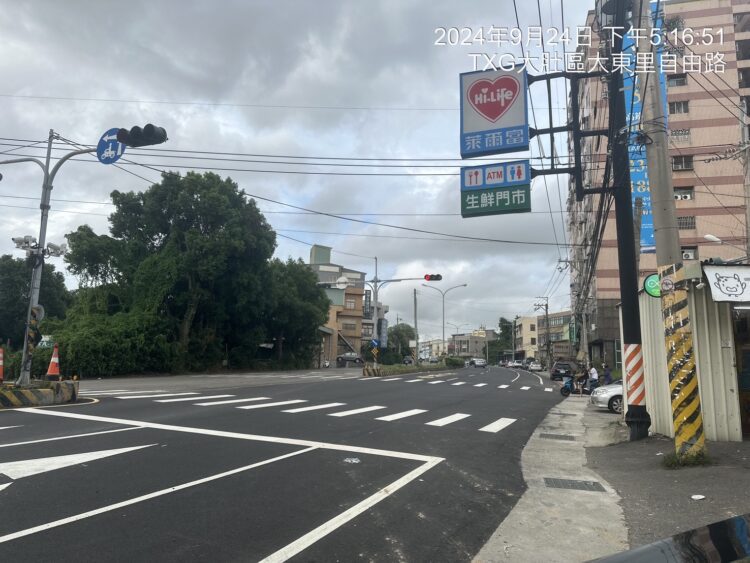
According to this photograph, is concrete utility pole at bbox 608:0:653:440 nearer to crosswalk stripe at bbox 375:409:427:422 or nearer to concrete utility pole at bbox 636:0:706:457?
concrete utility pole at bbox 636:0:706:457

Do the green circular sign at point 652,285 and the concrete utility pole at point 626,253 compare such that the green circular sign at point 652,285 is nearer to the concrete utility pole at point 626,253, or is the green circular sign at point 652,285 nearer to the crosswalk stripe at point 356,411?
the concrete utility pole at point 626,253

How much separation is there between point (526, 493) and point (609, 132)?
25.8ft

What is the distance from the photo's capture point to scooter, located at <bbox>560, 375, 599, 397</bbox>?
87.6 feet

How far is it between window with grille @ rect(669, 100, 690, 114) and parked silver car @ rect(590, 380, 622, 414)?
35.1 meters

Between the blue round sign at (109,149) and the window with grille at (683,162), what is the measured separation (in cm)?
4249

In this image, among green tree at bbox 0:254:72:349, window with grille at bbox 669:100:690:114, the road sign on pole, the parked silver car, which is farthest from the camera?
green tree at bbox 0:254:72:349

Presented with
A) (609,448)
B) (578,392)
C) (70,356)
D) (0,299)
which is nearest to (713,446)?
(609,448)

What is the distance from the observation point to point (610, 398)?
17.4m

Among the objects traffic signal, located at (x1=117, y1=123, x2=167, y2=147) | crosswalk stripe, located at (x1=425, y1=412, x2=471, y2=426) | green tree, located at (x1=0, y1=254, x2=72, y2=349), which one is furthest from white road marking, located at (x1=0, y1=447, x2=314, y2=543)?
green tree, located at (x1=0, y1=254, x2=72, y2=349)

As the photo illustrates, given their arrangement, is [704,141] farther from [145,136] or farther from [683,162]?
[145,136]

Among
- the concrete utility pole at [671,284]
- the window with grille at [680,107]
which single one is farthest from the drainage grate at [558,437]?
the window with grille at [680,107]

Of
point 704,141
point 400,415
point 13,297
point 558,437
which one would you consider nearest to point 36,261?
point 400,415

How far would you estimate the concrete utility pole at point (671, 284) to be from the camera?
7.68 m

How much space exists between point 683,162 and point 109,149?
43.8 metres
